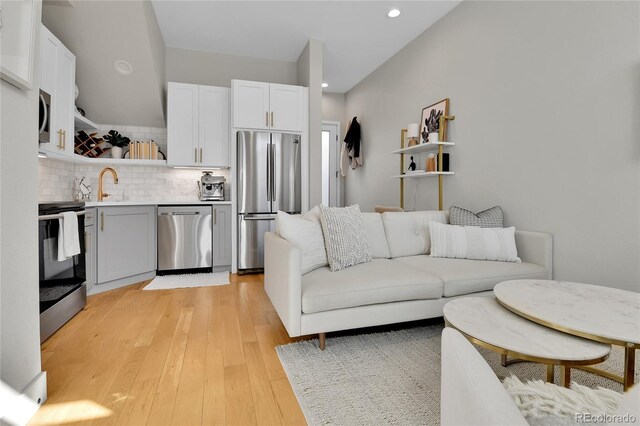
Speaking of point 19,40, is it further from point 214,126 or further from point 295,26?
point 295,26

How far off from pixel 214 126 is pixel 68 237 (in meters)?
2.32

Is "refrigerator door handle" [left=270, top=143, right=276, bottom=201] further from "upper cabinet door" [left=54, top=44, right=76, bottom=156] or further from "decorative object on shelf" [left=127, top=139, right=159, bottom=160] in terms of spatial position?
"upper cabinet door" [left=54, top=44, right=76, bottom=156]

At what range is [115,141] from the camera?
3930 mm

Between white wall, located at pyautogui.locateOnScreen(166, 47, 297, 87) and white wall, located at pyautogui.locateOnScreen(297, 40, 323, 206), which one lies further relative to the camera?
white wall, located at pyautogui.locateOnScreen(166, 47, 297, 87)

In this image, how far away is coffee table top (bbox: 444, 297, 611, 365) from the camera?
1.09 metres

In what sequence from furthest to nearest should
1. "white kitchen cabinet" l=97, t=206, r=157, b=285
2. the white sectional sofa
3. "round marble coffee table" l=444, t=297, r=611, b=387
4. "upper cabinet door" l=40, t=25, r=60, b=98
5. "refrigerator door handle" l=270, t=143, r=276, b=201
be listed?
"refrigerator door handle" l=270, t=143, r=276, b=201 < "white kitchen cabinet" l=97, t=206, r=157, b=285 < "upper cabinet door" l=40, t=25, r=60, b=98 < the white sectional sofa < "round marble coffee table" l=444, t=297, r=611, b=387

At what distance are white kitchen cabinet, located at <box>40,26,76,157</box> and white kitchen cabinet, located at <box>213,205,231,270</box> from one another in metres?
1.61

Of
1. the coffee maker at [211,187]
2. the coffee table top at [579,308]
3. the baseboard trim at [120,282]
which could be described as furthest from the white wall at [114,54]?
the coffee table top at [579,308]

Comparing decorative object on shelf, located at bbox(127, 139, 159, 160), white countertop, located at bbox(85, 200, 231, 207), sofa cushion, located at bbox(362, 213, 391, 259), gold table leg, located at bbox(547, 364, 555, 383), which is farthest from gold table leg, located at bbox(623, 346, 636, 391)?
decorative object on shelf, located at bbox(127, 139, 159, 160)

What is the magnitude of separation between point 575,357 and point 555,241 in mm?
1687

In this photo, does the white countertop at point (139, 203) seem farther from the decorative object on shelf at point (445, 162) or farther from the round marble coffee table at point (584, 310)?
the round marble coffee table at point (584, 310)

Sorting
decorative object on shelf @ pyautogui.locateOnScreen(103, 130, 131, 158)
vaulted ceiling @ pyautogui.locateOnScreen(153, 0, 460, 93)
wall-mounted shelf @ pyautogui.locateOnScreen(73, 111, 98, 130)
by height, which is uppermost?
vaulted ceiling @ pyautogui.locateOnScreen(153, 0, 460, 93)

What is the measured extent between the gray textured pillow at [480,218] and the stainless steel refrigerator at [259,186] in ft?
7.02

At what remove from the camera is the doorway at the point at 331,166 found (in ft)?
19.9
